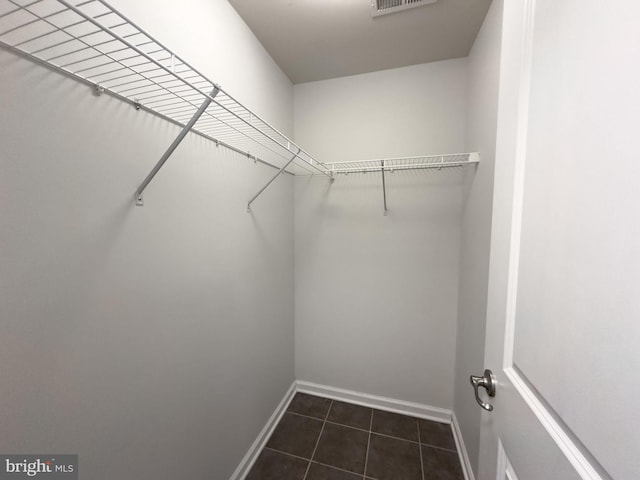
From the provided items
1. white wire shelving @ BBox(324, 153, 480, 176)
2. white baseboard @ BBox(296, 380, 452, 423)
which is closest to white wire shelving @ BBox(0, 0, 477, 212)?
white wire shelving @ BBox(324, 153, 480, 176)

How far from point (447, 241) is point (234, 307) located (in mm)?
1504

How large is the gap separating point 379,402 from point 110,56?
247 centimetres

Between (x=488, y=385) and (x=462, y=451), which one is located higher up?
(x=488, y=385)

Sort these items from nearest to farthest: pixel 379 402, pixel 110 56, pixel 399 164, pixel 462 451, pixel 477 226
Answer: pixel 110 56 < pixel 477 226 < pixel 462 451 < pixel 399 164 < pixel 379 402

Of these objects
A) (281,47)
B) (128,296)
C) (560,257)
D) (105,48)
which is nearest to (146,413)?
(128,296)

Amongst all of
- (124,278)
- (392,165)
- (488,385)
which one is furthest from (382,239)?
(124,278)

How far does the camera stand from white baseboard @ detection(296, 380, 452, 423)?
1.84 m

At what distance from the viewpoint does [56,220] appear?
623mm

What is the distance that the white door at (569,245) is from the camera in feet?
1.10

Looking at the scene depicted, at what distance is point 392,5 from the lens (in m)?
1.24

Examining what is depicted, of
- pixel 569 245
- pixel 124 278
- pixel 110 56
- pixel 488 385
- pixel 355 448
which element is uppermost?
pixel 110 56

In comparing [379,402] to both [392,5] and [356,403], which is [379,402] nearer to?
[356,403]

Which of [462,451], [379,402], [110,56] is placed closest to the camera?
[110,56]

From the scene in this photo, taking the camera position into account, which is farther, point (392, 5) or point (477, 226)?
point (477, 226)
